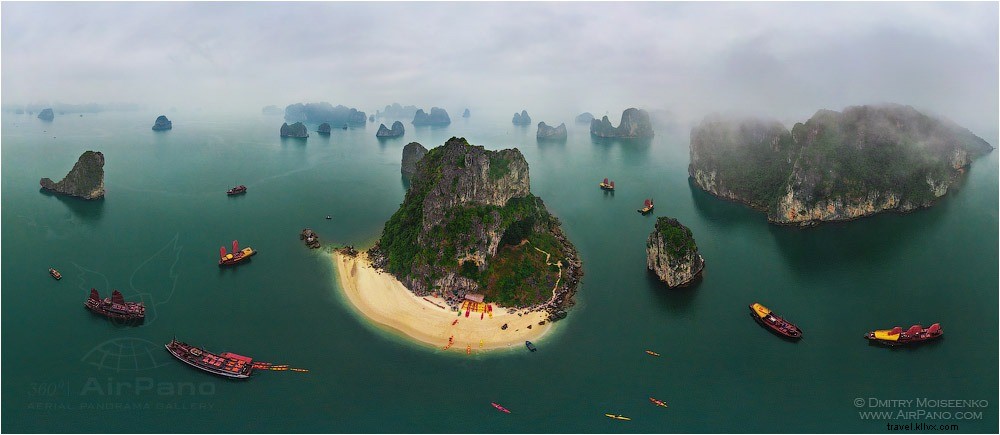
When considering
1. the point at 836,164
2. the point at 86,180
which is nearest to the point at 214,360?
the point at 86,180

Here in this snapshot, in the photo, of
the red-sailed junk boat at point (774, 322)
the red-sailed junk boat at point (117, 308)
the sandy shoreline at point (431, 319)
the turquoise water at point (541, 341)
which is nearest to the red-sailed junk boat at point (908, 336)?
the turquoise water at point (541, 341)

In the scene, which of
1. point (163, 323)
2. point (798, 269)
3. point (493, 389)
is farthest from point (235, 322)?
point (798, 269)

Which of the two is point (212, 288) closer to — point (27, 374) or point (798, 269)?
point (27, 374)

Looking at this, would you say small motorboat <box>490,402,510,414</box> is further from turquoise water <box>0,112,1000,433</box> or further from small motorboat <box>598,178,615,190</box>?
small motorboat <box>598,178,615,190</box>

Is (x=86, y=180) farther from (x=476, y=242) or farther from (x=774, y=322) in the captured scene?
(x=774, y=322)

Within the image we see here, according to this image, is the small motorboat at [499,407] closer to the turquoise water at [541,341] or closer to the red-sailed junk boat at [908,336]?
the turquoise water at [541,341]

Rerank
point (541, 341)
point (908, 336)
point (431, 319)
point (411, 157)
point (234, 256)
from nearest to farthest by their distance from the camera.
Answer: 1. point (908, 336)
2. point (541, 341)
3. point (431, 319)
4. point (234, 256)
5. point (411, 157)

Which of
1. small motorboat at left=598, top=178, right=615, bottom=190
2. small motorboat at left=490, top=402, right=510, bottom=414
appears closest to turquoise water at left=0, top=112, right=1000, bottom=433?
small motorboat at left=490, top=402, right=510, bottom=414
